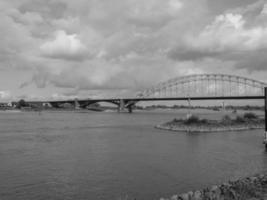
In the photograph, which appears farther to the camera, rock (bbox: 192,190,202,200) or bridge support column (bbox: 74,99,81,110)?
bridge support column (bbox: 74,99,81,110)

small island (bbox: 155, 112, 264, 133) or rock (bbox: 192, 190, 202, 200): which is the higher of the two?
rock (bbox: 192, 190, 202, 200)

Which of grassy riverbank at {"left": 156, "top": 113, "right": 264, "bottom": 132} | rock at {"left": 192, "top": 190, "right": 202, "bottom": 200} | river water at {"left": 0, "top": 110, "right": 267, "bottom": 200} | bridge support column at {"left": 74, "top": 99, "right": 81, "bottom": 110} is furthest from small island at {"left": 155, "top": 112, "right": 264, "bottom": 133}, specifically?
bridge support column at {"left": 74, "top": 99, "right": 81, "bottom": 110}

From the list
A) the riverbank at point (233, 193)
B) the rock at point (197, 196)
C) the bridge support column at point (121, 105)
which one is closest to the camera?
the riverbank at point (233, 193)

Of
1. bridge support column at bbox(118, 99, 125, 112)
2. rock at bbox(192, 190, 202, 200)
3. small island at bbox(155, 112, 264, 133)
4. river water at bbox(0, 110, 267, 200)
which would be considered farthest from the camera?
bridge support column at bbox(118, 99, 125, 112)

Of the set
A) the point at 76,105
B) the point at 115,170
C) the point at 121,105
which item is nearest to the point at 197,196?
the point at 115,170

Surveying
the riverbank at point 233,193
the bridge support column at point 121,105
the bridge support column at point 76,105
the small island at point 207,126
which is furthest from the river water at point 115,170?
the bridge support column at point 76,105

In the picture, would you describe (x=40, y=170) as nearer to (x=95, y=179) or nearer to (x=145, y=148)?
(x=95, y=179)

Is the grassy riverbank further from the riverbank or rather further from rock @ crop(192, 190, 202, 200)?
rock @ crop(192, 190, 202, 200)

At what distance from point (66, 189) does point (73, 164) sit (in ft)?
18.0

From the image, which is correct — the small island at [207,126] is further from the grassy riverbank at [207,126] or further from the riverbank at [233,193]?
the riverbank at [233,193]

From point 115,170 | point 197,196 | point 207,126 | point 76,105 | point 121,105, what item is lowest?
point 115,170

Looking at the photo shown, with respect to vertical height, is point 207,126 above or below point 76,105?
below

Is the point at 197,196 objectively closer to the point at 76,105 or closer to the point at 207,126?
the point at 207,126

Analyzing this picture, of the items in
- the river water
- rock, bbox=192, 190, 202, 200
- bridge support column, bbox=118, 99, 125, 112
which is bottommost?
the river water
